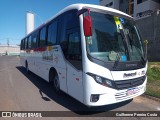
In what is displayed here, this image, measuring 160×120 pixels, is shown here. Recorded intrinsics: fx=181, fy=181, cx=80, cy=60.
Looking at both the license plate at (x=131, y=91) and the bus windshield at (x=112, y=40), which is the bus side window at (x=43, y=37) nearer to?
the bus windshield at (x=112, y=40)

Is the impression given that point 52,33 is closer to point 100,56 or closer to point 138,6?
point 100,56

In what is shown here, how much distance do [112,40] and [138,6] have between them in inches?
1313

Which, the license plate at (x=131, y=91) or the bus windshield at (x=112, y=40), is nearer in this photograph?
the bus windshield at (x=112, y=40)

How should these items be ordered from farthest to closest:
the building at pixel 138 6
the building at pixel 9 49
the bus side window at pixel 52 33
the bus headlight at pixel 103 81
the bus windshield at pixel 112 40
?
the building at pixel 9 49 < the building at pixel 138 6 < the bus side window at pixel 52 33 < the bus windshield at pixel 112 40 < the bus headlight at pixel 103 81

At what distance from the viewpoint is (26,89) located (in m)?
8.02

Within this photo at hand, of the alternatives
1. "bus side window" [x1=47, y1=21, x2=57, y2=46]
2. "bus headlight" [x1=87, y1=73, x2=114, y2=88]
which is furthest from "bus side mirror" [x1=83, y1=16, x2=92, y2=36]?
"bus side window" [x1=47, y1=21, x2=57, y2=46]

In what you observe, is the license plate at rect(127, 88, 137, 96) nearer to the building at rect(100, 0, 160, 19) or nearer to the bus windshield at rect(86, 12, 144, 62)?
the bus windshield at rect(86, 12, 144, 62)

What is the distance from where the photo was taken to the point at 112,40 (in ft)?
16.6

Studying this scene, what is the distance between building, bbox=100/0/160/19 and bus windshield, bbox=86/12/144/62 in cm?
2319

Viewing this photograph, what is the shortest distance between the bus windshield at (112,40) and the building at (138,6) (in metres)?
23.2

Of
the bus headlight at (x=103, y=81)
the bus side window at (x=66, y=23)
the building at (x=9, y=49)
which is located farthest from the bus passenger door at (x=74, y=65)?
the building at (x=9, y=49)

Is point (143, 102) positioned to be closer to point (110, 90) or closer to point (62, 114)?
point (110, 90)

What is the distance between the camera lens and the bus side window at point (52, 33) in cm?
710

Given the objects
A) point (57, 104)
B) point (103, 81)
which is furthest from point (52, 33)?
point (103, 81)
